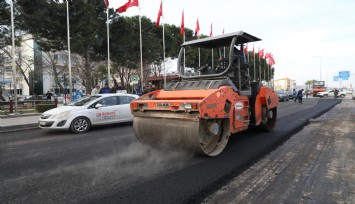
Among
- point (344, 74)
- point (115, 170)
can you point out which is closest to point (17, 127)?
point (115, 170)

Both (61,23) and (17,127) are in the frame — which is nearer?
(17,127)

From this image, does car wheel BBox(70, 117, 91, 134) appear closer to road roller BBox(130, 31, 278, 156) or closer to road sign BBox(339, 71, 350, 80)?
road roller BBox(130, 31, 278, 156)

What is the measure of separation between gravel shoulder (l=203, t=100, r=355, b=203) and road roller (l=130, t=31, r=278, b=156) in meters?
1.07

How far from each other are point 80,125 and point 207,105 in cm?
602

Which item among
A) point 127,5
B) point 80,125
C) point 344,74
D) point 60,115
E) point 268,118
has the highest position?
point 127,5

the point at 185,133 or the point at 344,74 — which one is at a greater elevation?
the point at 344,74

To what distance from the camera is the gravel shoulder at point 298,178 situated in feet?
12.0

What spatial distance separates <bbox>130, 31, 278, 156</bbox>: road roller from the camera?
17.4 feet

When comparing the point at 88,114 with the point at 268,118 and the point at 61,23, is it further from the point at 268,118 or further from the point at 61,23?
the point at 61,23

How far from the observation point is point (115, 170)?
4.92m

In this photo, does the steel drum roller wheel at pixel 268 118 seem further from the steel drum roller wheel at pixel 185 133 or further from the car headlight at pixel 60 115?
the car headlight at pixel 60 115

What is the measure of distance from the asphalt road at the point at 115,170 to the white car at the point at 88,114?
5.27 ft

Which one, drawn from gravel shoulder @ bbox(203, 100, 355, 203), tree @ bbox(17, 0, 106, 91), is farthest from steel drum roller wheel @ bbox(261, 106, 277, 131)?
tree @ bbox(17, 0, 106, 91)

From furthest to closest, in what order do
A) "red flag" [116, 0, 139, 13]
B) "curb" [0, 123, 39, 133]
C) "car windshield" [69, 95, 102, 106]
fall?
"red flag" [116, 0, 139, 13]
"curb" [0, 123, 39, 133]
"car windshield" [69, 95, 102, 106]
